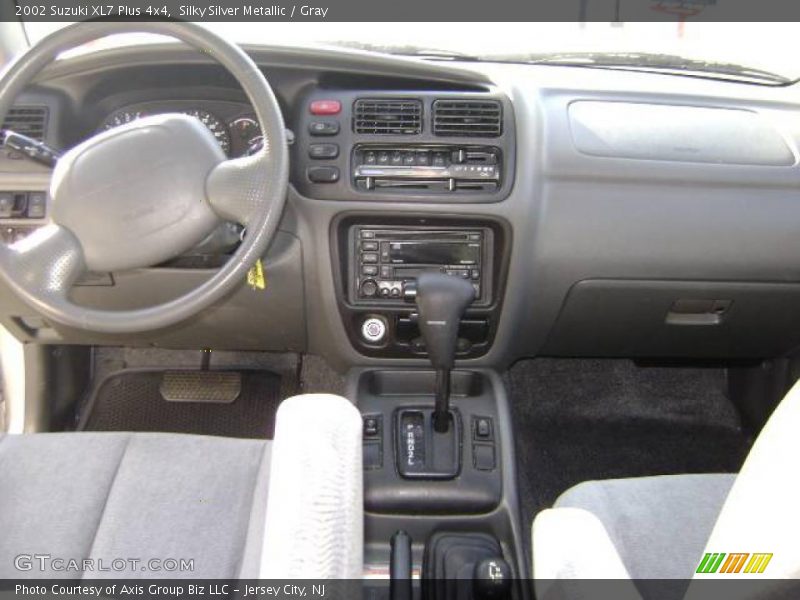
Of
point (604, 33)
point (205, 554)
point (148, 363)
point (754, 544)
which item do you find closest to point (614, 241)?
point (604, 33)

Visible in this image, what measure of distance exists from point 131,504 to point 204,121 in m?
0.77

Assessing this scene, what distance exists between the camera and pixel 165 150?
1322mm

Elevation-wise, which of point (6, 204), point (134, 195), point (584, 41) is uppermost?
point (584, 41)

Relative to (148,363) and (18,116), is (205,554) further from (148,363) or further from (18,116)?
(148,363)

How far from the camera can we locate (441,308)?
148cm

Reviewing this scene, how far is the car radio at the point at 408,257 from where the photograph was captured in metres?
1.63

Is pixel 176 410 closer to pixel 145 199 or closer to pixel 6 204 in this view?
pixel 6 204

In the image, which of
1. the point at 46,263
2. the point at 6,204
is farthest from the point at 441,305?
the point at 6,204

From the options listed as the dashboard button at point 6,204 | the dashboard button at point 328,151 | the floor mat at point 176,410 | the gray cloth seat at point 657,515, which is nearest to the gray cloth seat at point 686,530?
the gray cloth seat at point 657,515

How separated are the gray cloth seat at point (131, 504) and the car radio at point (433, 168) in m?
0.57

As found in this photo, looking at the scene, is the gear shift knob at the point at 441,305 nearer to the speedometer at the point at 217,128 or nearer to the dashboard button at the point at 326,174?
the dashboard button at the point at 326,174

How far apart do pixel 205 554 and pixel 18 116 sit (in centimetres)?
96

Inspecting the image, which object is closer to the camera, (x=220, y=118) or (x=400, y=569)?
(x=400, y=569)

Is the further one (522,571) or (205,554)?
(522,571)
